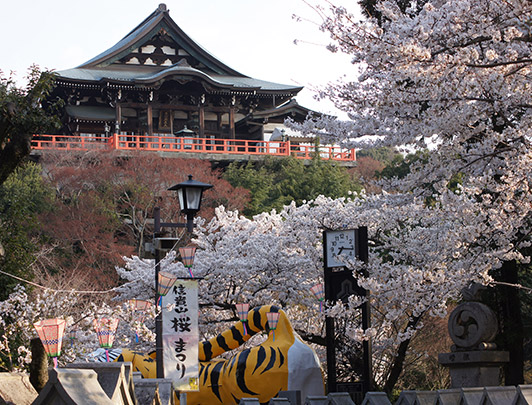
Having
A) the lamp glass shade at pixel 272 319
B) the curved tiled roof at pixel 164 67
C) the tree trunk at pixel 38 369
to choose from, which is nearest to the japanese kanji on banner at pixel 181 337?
the lamp glass shade at pixel 272 319

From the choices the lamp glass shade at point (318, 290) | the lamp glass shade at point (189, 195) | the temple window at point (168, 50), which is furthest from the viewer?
the temple window at point (168, 50)

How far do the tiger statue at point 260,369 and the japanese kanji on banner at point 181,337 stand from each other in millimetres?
979

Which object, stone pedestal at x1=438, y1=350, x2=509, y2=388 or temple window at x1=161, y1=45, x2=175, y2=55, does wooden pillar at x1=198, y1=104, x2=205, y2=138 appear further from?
stone pedestal at x1=438, y1=350, x2=509, y2=388

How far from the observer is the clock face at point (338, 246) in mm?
11891

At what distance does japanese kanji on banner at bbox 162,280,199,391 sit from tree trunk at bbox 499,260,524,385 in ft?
16.6

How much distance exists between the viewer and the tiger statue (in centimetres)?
1227

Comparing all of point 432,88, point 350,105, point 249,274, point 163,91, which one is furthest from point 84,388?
point 163,91

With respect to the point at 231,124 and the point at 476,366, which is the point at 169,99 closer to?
the point at 231,124

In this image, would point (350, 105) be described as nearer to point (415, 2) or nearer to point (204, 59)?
point (415, 2)

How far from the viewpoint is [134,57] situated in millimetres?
37906

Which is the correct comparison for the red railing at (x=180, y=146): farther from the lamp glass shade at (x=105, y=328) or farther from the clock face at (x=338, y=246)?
the clock face at (x=338, y=246)

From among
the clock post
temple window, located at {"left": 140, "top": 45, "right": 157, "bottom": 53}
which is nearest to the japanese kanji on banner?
the clock post

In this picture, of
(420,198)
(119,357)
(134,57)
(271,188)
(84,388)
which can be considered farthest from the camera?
(134,57)

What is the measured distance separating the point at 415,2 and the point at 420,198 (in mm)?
3834
